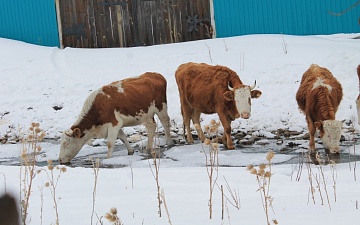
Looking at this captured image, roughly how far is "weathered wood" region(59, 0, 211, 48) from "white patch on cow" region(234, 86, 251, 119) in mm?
8147

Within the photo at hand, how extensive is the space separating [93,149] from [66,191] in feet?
20.2

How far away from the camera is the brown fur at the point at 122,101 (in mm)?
10609

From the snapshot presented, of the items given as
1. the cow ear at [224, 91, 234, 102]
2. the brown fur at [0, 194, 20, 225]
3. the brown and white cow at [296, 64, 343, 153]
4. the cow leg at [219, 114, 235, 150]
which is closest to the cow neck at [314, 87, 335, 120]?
the brown and white cow at [296, 64, 343, 153]

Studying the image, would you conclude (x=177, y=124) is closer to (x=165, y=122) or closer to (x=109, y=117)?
(x=165, y=122)

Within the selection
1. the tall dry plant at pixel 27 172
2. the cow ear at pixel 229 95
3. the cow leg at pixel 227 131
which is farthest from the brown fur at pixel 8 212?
the cow leg at pixel 227 131

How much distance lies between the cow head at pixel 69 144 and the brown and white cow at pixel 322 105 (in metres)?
3.54

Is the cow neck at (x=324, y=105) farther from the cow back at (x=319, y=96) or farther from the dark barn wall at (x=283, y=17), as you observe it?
the dark barn wall at (x=283, y=17)

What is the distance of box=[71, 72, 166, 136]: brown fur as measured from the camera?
34.8 feet

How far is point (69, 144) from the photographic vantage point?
10.5 meters

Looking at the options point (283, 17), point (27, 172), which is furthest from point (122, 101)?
point (283, 17)

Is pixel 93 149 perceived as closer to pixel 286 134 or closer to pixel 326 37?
pixel 286 134

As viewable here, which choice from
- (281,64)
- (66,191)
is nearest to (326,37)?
(281,64)

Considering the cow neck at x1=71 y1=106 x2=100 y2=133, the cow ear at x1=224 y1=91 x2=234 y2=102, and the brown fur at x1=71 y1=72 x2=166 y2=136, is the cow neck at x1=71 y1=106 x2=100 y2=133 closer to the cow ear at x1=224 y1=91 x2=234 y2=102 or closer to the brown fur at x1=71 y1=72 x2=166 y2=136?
the brown fur at x1=71 y1=72 x2=166 y2=136

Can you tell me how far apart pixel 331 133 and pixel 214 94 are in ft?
7.82
